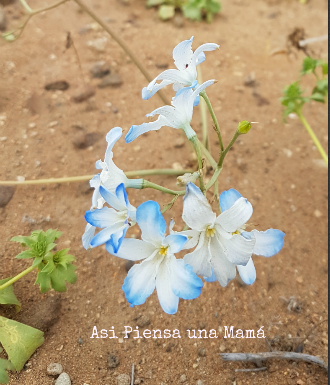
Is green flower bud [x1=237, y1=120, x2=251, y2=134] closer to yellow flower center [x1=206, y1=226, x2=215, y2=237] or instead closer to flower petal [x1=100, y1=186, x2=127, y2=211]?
yellow flower center [x1=206, y1=226, x2=215, y2=237]

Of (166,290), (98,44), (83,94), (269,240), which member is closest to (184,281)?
(166,290)

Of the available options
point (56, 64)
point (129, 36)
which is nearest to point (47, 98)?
point (56, 64)

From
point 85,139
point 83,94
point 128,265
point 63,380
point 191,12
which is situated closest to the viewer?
point 63,380

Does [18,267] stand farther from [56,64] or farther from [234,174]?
[56,64]

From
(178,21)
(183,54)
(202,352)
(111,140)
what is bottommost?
(202,352)

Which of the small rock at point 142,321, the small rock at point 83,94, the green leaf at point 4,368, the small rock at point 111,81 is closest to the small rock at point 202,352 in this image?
the small rock at point 142,321

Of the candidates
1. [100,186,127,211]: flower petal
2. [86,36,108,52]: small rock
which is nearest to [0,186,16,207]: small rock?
[100,186,127,211]: flower petal

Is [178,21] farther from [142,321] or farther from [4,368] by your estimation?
[4,368]
